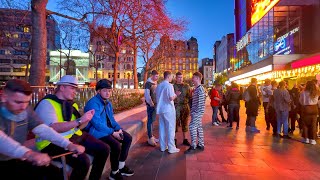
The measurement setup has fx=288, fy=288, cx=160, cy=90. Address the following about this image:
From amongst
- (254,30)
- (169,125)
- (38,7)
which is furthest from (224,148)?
(254,30)

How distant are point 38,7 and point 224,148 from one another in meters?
6.64

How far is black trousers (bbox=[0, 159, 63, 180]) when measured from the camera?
8.13 feet

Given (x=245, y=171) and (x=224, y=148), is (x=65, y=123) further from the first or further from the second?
(x=224, y=148)

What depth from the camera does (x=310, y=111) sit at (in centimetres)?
776

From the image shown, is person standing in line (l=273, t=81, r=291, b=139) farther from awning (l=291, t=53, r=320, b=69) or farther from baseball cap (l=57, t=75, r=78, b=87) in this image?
awning (l=291, t=53, r=320, b=69)

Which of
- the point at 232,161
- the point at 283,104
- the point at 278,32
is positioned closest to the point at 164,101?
the point at 232,161

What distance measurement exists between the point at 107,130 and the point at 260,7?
38821 mm

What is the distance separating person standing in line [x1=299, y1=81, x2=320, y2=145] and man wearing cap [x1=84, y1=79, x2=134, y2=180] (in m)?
5.38

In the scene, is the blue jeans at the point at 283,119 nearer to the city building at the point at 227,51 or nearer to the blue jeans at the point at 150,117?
the blue jeans at the point at 150,117

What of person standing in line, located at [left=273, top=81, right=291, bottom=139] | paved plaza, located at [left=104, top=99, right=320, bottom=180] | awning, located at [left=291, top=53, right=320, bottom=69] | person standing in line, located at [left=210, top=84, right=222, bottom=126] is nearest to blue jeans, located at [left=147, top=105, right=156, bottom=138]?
paved plaza, located at [left=104, top=99, right=320, bottom=180]

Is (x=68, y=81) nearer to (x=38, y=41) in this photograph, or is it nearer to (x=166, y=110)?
(x=166, y=110)

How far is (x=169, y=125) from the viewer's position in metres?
6.30

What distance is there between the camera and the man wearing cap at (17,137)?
2371mm

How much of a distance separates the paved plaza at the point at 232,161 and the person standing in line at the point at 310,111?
0.35 m
